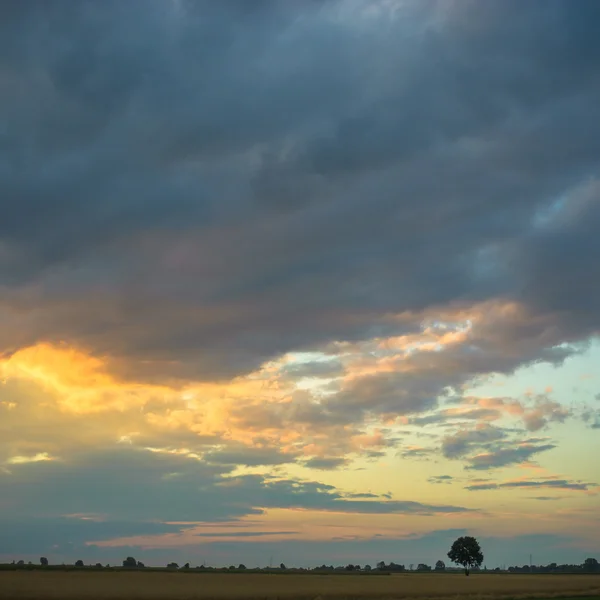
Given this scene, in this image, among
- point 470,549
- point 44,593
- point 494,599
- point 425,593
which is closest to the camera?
point 44,593

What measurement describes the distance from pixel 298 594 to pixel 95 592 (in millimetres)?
23200

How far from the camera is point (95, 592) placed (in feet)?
235

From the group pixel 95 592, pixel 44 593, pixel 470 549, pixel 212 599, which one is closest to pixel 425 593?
pixel 212 599

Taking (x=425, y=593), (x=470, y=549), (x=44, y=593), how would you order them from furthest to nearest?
1. (x=470, y=549)
2. (x=425, y=593)
3. (x=44, y=593)

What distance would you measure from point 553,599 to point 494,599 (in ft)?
30.2

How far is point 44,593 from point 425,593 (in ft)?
157

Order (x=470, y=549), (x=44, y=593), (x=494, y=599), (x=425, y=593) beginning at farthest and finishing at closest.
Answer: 1. (x=470, y=549)
2. (x=425, y=593)
3. (x=494, y=599)
4. (x=44, y=593)

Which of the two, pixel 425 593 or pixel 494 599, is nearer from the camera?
pixel 494 599

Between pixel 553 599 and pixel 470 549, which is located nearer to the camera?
pixel 553 599

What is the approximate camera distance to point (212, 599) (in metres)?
69.6

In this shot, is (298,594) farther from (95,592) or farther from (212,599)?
(95,592)

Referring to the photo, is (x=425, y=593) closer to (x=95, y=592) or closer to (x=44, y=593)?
(x=95, y=592)

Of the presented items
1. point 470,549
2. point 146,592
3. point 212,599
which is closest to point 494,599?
point 212,599

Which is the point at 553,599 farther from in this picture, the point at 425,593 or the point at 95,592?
the point at 95,592
